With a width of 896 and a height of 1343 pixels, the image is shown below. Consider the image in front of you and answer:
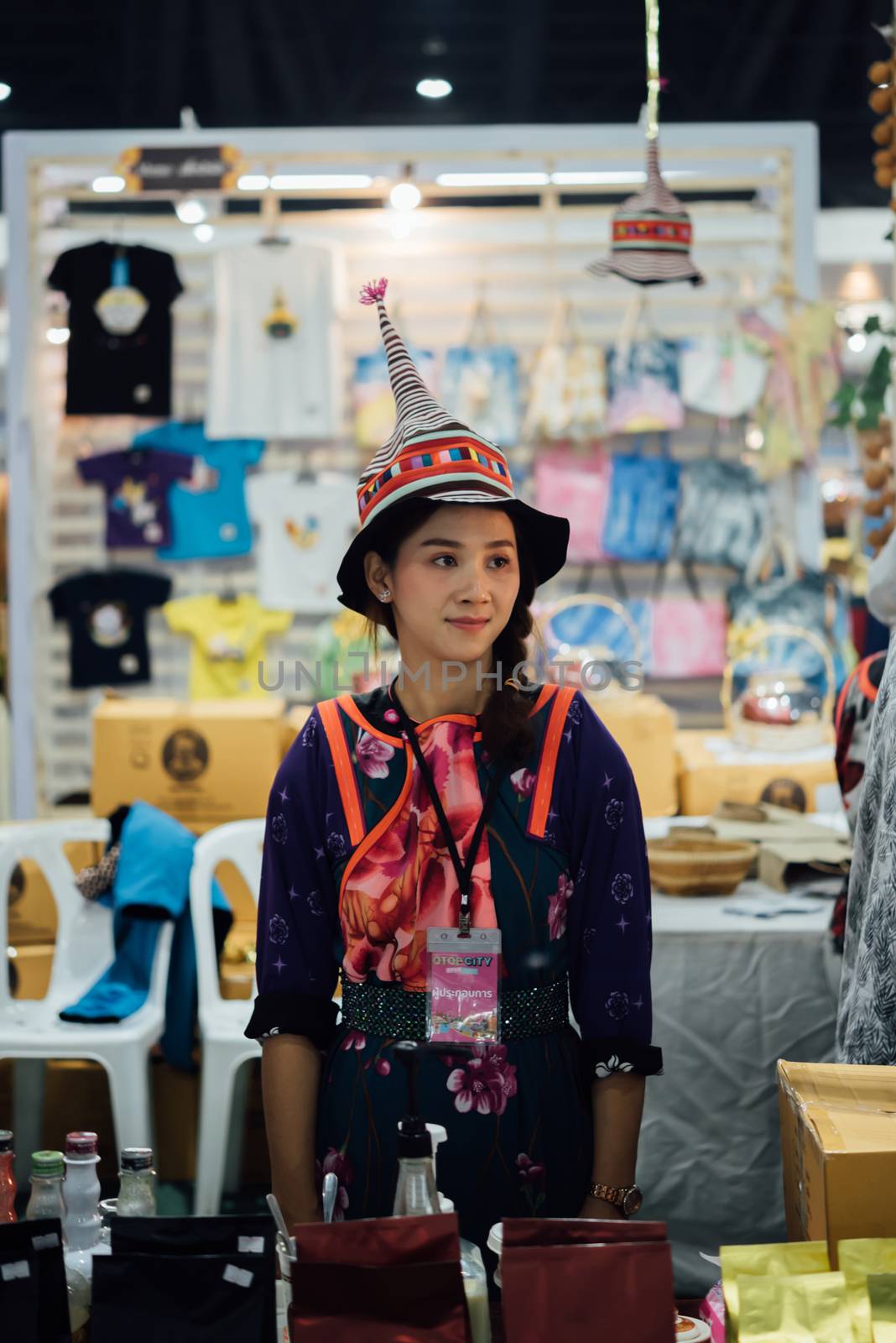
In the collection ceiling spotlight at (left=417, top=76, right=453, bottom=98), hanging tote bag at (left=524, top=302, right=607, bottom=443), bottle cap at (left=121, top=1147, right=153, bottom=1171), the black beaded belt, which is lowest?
bottle cap at (left=121, top=1147, right=153, bottom=1171)

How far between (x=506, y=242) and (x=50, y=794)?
2735 mm

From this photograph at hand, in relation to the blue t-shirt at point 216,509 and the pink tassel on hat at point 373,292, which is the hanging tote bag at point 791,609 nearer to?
the blue t-shirt at point 216,509

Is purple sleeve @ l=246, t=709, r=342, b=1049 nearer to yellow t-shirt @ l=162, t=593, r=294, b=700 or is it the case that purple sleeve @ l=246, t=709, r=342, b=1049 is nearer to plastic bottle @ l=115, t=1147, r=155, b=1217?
plastic bottle @ l=115, t=1147, r=155, b=1217

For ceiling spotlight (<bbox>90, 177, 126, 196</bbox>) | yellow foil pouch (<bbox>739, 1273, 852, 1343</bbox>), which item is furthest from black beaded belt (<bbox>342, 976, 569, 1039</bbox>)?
ceiling spotlight (<bbox>90, 177, 126, 196</bbox>)

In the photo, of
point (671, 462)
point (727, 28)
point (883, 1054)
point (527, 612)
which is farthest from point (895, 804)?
point (727, 28)

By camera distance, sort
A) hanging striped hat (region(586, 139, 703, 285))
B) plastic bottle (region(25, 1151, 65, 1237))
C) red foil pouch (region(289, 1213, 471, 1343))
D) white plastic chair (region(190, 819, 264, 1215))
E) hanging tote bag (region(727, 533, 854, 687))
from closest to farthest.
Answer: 1. red foil pouch (region(289, 1213, 471, 1343))
2. plastic bottle (region(25, 1151, 65, 1237))
3. white plastic chair (region(190, 819, 264, 1215))
4. hanging striped hat (region(586, 139, 703, 285))
5. hanging tote bag (region(727, 533, 854, 687))

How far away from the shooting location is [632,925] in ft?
5.26

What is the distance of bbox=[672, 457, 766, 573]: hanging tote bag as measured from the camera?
5.54 m

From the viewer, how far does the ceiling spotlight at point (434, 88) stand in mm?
10023

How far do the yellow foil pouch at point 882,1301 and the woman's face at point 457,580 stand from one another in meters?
0.74

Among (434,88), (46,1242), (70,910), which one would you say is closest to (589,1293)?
(46,1242)

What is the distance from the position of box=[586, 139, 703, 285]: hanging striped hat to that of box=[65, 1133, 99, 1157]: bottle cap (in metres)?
2.79

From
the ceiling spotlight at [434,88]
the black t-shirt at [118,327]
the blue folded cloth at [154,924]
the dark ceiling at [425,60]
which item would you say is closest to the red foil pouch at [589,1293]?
the blue folded cloth at [154,924]

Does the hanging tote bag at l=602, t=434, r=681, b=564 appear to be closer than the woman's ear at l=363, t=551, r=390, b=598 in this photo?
No
